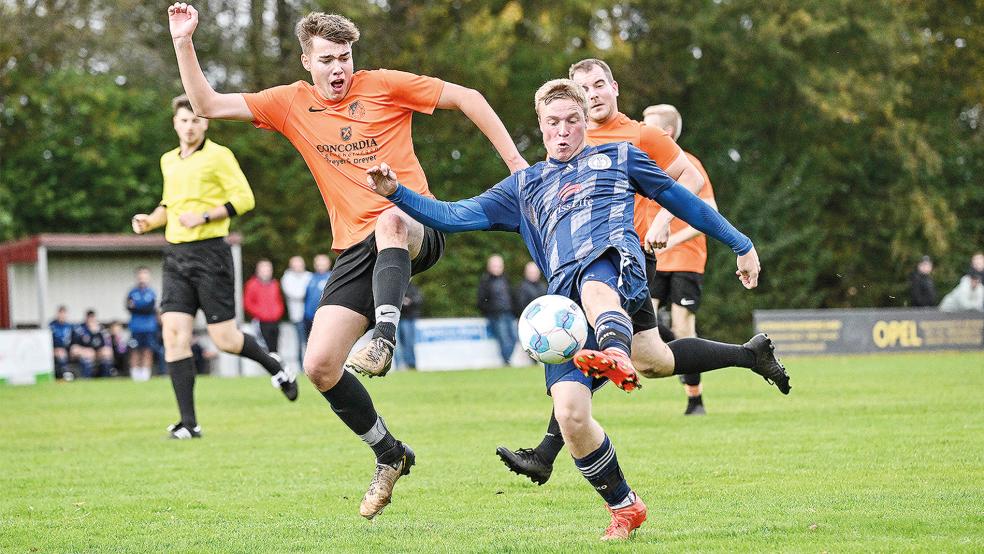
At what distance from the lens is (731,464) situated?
25.6 feet

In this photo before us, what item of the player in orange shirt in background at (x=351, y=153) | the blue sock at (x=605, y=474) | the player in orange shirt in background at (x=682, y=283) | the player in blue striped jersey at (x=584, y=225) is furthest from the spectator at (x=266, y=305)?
the blue sock at (x=605, y=474)

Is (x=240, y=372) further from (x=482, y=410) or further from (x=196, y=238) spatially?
(x=196, y=238)

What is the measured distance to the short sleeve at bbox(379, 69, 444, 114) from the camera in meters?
6.73

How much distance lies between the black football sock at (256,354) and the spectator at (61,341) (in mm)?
12860

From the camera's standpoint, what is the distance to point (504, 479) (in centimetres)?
761

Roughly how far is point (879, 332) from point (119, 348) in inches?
552

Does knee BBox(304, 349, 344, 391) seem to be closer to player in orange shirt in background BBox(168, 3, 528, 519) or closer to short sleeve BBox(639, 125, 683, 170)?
player in orange shirt in background BBox(168, 3, 528, 519)

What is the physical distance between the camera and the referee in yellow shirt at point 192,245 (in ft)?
34.8

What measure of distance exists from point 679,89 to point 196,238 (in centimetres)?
2597

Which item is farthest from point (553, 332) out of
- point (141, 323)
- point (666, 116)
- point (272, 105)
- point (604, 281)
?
point (141, 323)

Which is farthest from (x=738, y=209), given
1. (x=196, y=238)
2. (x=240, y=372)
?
(x=196, y=238)

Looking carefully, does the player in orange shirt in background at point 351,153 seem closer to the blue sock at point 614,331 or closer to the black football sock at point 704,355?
the blue sock at point 614,331

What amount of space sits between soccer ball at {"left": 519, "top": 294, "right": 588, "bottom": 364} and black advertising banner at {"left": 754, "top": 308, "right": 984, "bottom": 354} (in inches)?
764

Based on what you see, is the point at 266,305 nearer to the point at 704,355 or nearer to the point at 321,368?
the point at 704,355
